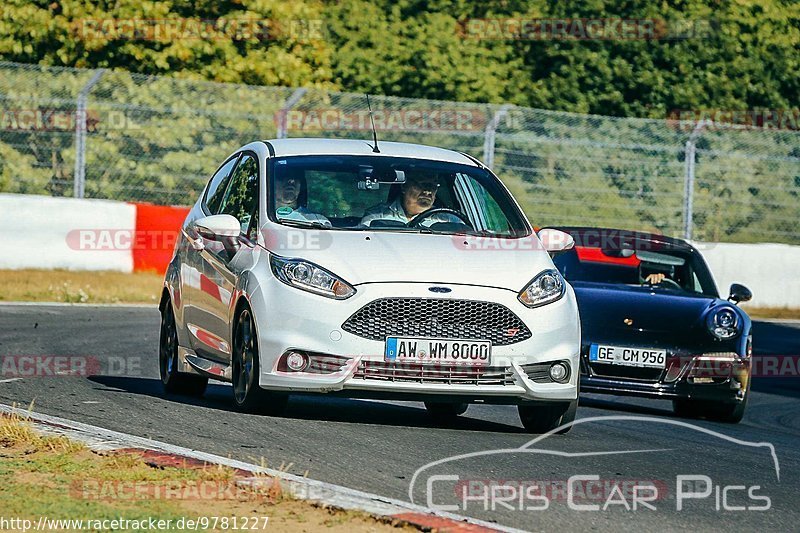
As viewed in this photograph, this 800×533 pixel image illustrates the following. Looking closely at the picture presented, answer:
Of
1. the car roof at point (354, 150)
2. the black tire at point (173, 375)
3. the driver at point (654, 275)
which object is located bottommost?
the black tire at point (173, 375)

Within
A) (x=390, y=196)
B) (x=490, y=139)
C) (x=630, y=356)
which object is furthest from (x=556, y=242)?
(x=490, y=139)

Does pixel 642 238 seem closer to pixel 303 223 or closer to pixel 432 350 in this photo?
pixel 303 223

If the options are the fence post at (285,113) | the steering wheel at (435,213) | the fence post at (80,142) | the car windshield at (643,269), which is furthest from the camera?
the fence post at (285,113)

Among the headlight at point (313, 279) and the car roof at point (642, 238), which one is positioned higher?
the headlight at point (313, 279)

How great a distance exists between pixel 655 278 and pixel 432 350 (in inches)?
187

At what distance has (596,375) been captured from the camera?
11.5 meters

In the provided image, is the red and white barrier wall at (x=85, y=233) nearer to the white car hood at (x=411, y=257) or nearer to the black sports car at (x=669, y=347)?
the black sports car at (x=669, y=347)

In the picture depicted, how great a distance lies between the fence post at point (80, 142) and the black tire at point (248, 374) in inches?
536

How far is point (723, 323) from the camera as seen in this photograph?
11.8 m

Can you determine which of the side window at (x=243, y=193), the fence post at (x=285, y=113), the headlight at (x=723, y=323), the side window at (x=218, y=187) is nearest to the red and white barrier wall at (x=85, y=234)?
the fence post at (x=285, y=113)

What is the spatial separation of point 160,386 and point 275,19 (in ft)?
63.0

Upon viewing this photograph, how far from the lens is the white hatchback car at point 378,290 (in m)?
8.57

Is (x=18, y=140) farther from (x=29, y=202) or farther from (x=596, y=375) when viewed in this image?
(x=596, y=375)

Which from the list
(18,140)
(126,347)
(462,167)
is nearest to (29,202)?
(18,140)
